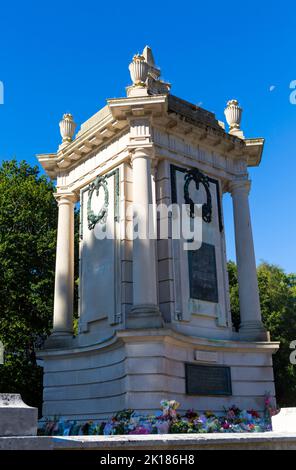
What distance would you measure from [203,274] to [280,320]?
17388mm

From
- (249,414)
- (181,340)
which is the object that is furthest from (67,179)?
(249,414)

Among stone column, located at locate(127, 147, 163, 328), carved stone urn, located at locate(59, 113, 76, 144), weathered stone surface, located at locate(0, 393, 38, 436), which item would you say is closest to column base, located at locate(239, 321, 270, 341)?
stone column, located at locate(127, 147, 163, 328)

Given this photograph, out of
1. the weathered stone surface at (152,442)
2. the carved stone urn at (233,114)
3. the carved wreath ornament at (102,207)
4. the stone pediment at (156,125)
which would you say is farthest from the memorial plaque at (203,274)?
the weathered stone surface at (152,442)

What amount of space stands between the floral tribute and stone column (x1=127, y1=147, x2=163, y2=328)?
2634 mm

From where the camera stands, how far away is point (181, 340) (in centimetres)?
1625

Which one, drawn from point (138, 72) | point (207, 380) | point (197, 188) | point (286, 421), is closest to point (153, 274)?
point (207, 380)

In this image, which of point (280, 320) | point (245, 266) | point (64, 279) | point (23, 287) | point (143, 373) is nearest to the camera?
point (143, 373)

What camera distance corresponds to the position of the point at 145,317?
621 inches

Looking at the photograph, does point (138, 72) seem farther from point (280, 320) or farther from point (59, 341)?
point (280, 320)

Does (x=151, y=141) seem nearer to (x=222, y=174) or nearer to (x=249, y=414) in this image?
(x=222, y=174)

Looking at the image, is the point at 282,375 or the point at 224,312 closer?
the point at 224,312

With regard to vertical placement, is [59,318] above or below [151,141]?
below

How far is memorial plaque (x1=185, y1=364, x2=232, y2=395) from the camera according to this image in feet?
53.9

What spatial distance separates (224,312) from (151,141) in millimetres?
6470
